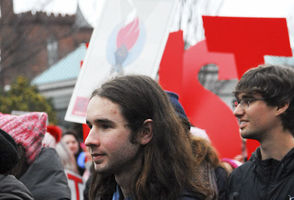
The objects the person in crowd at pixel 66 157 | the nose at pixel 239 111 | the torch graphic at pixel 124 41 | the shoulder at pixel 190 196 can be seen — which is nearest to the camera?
the shoulder at pixel 190 196

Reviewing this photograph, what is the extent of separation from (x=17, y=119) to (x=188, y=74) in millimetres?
1936

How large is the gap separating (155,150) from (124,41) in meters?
1.92

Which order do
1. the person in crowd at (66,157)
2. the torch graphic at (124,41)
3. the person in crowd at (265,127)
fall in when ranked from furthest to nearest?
the person in crowd at (66,157)
the torch graphic at (124,41)
the person in crowd at (265,127)

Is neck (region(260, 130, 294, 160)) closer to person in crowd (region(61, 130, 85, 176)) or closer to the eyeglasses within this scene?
the eyeglasses

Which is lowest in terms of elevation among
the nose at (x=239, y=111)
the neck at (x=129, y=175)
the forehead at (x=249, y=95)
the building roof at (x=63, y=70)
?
the building roof at (x=63, y=70)

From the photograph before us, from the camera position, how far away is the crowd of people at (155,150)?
2082 mm

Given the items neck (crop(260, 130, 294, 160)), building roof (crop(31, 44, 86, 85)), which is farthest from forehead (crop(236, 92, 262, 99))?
building roof (crop(31, 44, 86, 85))

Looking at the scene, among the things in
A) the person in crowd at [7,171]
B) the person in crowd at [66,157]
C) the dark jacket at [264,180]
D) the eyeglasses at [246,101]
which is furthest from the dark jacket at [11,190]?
the person in crowd at [66,157]

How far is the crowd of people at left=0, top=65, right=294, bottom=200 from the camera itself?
2082 millimetres

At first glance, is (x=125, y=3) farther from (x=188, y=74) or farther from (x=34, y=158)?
(x=34, y=158)

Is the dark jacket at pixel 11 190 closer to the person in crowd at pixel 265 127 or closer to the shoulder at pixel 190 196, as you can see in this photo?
the shoulder at pixel 190 196

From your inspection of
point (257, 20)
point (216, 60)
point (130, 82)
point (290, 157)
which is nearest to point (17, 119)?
point (130, 82)

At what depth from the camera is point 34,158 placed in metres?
2.98

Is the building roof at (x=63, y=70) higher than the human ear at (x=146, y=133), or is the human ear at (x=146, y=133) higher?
the human ear at (x=146, y=133)
